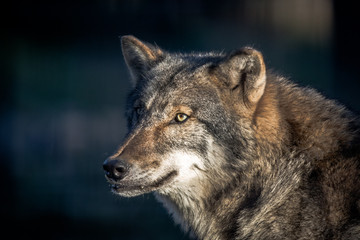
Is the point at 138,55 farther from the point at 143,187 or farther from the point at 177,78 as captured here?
the point at 143,187

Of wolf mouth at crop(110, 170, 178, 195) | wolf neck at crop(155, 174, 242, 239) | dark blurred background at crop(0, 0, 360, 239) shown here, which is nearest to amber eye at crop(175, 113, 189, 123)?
wolf mouth at crop(110, 170, 178, 195)

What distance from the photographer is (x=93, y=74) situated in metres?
9.52

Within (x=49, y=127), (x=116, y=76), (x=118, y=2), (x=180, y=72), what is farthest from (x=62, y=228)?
(x=180, y=72)

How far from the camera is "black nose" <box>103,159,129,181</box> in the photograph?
3652 mm

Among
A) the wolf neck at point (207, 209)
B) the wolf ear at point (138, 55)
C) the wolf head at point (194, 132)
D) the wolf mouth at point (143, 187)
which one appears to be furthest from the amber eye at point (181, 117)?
the wolf ear at point (138, 55)

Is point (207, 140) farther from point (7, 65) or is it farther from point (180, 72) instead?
point (7, 65)

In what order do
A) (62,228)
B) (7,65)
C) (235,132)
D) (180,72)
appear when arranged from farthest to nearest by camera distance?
(7,65), (62,228), (180,72), (235,132)

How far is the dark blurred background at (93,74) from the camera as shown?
8539mm

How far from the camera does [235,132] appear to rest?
383 cm

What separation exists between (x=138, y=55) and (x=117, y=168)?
1535 mm

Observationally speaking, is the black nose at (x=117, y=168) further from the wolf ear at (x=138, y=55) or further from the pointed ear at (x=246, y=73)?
the wolf ear at (x=138, y=55)

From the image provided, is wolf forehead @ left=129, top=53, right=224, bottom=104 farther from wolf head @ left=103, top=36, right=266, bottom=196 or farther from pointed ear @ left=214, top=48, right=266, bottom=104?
pointed ear @ left=214, top=48, right=266, bottom=104

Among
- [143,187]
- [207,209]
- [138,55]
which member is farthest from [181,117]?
[138,55]

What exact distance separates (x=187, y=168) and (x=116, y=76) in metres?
5.77
